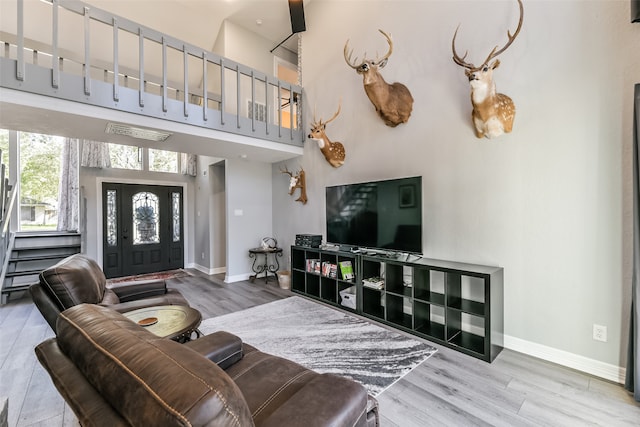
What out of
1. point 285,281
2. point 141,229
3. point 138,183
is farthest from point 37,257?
point 285,281

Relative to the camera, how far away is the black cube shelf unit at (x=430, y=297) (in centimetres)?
248

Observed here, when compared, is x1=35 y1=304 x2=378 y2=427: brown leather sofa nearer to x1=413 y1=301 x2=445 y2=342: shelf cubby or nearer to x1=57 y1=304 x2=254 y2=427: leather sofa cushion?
x1=57 y1=304 x2=254 y2=427: leather sofa cushion

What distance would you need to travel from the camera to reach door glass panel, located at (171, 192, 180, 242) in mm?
6613

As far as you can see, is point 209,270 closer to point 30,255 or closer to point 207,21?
point 30,255

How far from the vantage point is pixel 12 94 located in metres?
2.45

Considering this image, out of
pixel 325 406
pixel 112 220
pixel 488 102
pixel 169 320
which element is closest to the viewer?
pixel 325 406

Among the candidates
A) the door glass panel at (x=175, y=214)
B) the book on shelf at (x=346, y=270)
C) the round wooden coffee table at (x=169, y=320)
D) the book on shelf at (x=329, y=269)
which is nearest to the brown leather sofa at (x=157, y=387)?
the round wooden coffee table at (x=169, y=320)

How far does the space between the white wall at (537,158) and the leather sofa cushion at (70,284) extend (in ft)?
10.4

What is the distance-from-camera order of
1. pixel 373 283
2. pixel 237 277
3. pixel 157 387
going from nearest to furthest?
1. pixel 157 387
2. pixel 373 283
3. pixel 237 277

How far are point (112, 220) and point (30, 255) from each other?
5.00 ft

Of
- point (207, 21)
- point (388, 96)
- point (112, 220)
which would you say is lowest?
point (112, 220)

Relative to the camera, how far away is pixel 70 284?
6.41 ft

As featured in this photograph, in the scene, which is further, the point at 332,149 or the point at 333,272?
the point at 332,149

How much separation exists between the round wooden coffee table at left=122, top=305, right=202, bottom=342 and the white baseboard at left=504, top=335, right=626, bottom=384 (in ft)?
9.12
